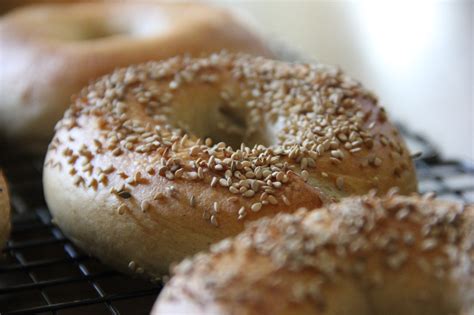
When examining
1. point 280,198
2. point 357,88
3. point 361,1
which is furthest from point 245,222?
point 361,1

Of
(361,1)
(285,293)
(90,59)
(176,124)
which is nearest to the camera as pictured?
(285,293)

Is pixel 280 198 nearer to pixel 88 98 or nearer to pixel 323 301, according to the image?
pixel 323 301

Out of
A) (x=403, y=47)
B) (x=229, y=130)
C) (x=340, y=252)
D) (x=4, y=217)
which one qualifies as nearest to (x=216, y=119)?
(x=229, y=130)

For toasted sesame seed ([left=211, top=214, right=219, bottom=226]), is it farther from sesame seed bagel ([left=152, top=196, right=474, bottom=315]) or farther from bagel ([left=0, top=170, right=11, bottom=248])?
bagel ([left=0, top=170, right=11, bottom=248])

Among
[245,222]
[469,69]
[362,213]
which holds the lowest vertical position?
[469,69]

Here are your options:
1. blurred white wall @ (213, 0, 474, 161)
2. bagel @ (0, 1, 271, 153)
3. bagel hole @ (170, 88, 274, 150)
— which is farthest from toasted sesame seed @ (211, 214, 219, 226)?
blurred white wall @ (213, 0, 474, 161)
